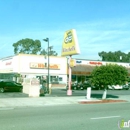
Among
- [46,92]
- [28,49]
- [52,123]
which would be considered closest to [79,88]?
[46,92]

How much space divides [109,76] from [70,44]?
7171 mm

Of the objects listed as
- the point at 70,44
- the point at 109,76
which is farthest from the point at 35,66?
the point at 109,76

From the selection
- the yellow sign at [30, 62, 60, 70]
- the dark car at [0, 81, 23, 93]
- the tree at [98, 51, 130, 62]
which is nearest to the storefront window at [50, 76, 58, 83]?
the yellow sign at [30, 62, 60, 70]

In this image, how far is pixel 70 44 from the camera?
88.8ft

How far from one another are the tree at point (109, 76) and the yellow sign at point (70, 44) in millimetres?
4672

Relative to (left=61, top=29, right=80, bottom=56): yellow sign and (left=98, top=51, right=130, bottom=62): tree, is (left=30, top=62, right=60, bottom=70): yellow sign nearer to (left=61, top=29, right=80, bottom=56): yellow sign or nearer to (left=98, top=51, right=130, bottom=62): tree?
(left=61, top=29, right=80, bottom=56): yellow sign

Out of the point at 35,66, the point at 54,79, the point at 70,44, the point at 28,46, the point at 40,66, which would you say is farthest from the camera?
the point at 28,46

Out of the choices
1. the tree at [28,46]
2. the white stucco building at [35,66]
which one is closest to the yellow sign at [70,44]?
the white stucco building at [35,66]

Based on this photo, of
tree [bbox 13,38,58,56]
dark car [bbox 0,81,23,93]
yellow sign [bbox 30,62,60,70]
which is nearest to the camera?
dark car [bbox 0,81,23,93]

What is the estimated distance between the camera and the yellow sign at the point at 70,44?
26.2 metres

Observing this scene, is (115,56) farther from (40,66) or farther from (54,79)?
(40,66)

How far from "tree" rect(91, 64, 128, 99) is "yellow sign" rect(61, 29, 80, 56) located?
15.3 feet

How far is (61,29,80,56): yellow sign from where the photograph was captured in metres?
26.2

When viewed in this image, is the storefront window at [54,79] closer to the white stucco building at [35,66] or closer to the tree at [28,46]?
the white stucco building at [35,66]
